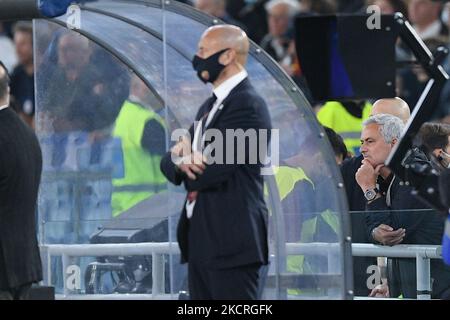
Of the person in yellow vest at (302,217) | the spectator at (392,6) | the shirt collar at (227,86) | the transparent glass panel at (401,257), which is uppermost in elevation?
the spectator at (392,6)

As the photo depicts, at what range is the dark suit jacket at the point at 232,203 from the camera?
866 centimetres

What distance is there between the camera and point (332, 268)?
996 centimetres

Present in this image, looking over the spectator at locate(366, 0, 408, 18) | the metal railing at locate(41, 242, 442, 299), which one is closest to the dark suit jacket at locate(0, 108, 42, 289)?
Answer: the metal railing at locate(41, 242, 442, 299)

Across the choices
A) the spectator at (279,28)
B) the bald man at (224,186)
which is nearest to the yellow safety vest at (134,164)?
the bald man at (224,186)

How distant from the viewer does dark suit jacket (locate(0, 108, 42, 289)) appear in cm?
961

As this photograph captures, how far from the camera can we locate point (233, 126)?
8695 millimetres

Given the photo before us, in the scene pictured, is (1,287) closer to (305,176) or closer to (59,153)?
(59,153)

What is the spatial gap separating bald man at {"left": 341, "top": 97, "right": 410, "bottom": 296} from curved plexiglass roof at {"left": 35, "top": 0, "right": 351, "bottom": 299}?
2.48 ft

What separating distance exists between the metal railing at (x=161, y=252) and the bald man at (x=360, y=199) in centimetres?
16

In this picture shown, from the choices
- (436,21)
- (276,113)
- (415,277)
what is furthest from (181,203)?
(436,21)

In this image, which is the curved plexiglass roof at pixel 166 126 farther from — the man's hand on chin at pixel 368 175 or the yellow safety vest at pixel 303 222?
the man's hand on chin at pixel 368 175

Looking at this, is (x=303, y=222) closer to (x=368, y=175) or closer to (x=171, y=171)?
(x=368, y=175)
